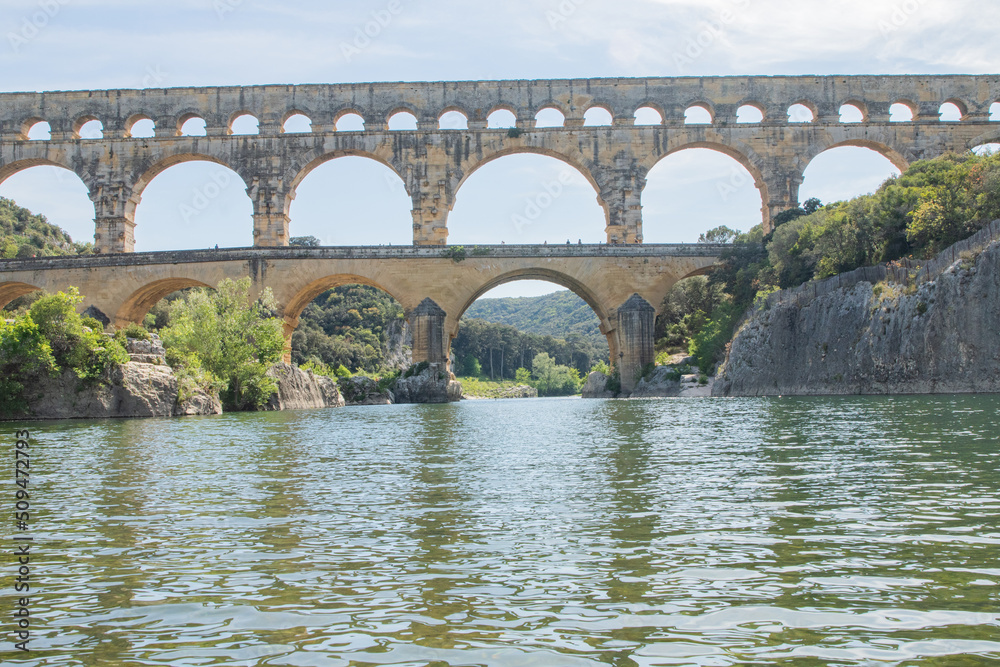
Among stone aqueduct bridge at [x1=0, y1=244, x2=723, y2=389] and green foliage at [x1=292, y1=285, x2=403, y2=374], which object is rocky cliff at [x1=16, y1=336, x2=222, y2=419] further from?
green foliage at [x1=292, y1=285, x2=403, y2=374]

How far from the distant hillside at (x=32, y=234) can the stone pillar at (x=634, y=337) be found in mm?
37864

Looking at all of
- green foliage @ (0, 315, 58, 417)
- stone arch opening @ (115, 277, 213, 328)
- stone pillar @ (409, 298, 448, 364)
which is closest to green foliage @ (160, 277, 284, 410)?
green foliage @ (0, 315, 58, 417)

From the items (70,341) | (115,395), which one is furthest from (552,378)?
(70,341)

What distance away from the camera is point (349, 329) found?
62.6m

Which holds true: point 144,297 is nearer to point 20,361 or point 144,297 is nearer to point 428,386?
point 428,386

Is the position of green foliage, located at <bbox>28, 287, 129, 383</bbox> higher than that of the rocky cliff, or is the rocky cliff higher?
green foliage, located at <bbox>28, 287, 129, 383</bbox>

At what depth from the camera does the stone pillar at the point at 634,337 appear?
34.0 meters

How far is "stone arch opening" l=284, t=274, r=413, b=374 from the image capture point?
182 feet

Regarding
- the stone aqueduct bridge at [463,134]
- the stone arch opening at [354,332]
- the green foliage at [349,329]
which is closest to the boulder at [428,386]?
the stone aqueduct bridge at [463,134]

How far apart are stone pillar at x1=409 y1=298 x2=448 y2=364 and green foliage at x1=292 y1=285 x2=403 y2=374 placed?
1895 cm

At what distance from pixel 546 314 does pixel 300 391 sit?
102729 mm

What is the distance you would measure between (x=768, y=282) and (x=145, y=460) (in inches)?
1054

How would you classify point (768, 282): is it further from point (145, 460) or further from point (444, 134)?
point (145, 460)

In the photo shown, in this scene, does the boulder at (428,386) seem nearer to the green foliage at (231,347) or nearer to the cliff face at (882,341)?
the green foliage at (231,347)
